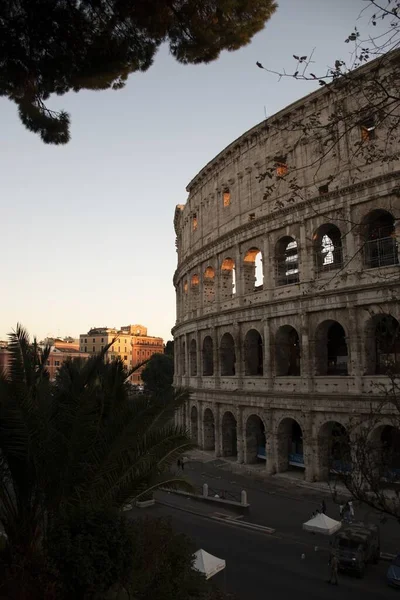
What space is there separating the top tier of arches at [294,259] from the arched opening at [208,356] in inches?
108

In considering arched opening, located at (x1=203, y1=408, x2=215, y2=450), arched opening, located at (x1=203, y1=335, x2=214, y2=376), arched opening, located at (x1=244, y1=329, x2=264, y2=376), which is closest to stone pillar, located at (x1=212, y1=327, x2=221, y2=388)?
arched opening, located at (x1=203, y1=335, x2=214, y2=376)

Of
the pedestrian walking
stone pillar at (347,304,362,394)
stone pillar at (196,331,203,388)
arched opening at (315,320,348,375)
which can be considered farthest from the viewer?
stone pillar at (196,331,203,388)

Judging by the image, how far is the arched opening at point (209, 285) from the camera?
3716 centimetres

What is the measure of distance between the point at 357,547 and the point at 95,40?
1619cm

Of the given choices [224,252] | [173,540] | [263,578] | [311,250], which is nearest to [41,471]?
[173,540]

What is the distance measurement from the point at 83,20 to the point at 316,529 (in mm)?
18205

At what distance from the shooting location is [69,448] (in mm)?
8984

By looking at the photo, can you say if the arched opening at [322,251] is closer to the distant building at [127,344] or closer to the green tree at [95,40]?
the green tree at [95,40]

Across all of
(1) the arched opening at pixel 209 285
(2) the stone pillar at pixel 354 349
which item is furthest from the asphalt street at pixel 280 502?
(1) the arched opening at pixel 209 285

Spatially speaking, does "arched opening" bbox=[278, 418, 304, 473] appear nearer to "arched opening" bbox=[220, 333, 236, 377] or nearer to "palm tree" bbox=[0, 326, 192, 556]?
"arched opening" bbox=[220, 333, 236, 377]

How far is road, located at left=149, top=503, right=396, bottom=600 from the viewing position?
14.4m

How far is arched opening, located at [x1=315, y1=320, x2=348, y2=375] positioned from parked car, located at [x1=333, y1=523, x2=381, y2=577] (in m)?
10.7

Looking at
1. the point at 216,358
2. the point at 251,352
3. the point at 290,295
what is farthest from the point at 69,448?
the point at 216,358

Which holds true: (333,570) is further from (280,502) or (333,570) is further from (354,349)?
(354,349)
